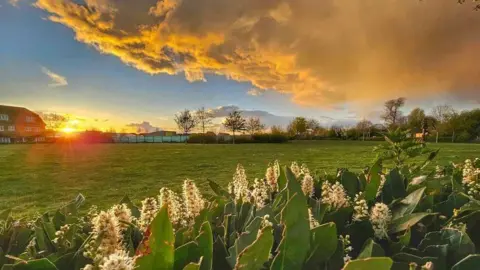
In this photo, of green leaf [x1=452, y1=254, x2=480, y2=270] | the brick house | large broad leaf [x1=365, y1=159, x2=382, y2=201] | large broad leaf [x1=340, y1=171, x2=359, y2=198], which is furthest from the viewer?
the brick house

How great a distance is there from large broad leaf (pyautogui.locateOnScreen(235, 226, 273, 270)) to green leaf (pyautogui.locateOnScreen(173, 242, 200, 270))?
174 mm

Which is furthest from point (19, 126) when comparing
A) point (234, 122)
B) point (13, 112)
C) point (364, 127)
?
point (364, 127)

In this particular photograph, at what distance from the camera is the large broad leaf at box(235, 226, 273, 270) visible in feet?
2.74

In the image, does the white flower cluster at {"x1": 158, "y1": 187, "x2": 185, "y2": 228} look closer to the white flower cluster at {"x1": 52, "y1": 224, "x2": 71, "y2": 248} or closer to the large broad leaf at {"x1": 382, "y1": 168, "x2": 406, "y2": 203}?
the white flower cluster at {"x1": 52, "y1": 224, "x2": 71, "y2": 248}

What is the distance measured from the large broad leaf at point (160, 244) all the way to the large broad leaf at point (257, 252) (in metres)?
0.17

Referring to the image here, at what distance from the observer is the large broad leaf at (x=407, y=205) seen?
167 centimetres

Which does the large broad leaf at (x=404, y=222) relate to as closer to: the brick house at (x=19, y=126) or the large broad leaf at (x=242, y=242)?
the large broad leaf at (x=242, y=242)

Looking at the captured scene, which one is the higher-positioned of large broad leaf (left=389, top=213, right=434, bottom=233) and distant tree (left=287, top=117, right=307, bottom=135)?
distant tree (left=287, top=117, right=307, bottom=135)

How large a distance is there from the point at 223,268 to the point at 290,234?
0.33 meters

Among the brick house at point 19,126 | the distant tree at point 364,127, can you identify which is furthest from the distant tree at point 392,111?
the brick house at point 19,126

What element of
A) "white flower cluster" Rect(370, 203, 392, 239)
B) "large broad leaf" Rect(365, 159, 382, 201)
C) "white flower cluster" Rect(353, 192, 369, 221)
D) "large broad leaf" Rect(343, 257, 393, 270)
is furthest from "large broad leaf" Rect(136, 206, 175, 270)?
"large broad leaf" Rect(365, 159, 382, 201)

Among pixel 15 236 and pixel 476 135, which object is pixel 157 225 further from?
pixel 476 135

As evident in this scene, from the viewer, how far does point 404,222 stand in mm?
1499

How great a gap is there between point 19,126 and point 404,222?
75500 mm
